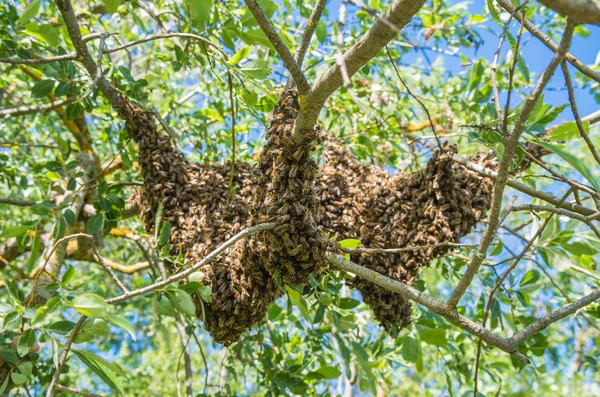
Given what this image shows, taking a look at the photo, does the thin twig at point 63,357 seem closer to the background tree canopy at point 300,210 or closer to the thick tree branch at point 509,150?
the background tree canopy at point 300,210

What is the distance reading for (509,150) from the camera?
1296mm

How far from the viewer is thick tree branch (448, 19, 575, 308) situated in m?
1.05

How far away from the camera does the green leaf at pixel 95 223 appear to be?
2609mm

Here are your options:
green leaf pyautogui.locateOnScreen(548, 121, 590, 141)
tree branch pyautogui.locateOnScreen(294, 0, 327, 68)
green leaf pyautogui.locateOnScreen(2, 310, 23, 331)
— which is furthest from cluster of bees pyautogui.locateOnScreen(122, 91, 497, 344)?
green leaf pyautogui.locateOnScreen(548, 121, 590, 141)

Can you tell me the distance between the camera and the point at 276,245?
1.73m

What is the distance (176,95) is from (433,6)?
96.5 inches

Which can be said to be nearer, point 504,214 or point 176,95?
point 504,214

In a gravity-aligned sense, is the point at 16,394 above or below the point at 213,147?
below

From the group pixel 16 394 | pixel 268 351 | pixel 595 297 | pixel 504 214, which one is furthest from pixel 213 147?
pixel 595 297

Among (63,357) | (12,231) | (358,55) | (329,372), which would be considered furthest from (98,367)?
(329,372)

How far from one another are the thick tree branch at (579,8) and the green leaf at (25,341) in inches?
66.3

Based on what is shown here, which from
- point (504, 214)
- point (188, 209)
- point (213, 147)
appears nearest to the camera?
point (504, 214)

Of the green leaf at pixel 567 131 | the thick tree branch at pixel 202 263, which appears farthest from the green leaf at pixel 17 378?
the green leaf at pixel 567 131

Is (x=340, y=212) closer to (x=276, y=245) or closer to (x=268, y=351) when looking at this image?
(x=276, y=245)
